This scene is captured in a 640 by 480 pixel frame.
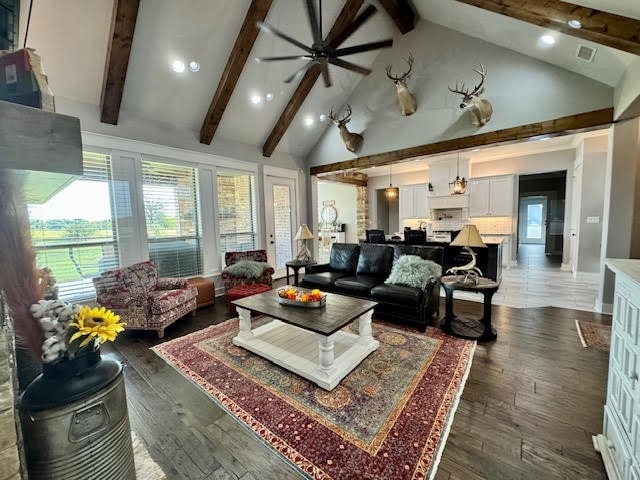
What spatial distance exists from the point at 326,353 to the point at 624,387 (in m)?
1.71

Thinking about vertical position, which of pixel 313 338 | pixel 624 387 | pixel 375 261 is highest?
pixel 375 261

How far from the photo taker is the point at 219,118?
450 centimetres

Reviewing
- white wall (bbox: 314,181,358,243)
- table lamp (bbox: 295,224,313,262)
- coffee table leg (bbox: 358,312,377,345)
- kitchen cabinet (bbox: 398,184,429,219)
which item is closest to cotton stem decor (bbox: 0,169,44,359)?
coffee table leg (bbox: 358,312,377,345)

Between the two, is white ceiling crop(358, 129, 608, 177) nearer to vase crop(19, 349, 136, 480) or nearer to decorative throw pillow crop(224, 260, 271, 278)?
decorative throw pillow crop(224, 260, 271, 278)

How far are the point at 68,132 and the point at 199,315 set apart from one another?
344 centimetres

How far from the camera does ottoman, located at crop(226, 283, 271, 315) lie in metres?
3.83

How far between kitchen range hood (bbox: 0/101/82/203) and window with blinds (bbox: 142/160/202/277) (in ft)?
11.7

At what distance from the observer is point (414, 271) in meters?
3.39

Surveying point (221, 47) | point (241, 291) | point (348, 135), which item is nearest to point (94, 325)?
point (241, 291)

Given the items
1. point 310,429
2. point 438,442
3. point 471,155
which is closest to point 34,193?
point 310,429

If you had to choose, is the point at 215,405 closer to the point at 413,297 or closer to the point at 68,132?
the point at 68,132

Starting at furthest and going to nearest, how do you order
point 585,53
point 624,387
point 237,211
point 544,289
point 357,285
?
point 237,211
point 544,289
point 357,285
point 585,53
point 624,387

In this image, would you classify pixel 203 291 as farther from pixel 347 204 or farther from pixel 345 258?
pixel 347 204

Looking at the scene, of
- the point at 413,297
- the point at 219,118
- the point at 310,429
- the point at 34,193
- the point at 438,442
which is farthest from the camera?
the point at 219,118
